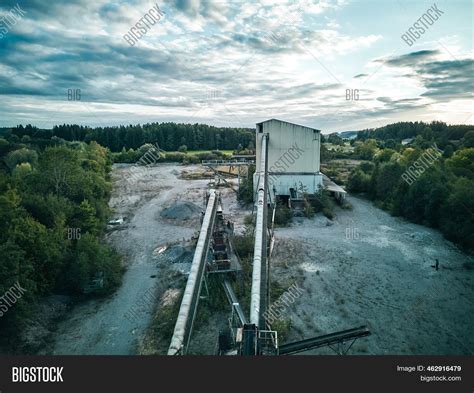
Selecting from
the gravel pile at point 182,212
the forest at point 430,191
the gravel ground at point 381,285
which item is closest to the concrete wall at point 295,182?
the gravel ground at point 381,285

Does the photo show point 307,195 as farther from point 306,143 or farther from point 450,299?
point 450,299

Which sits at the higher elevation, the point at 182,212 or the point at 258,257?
the point at 258,257

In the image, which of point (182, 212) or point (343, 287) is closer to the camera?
point (343, 287)

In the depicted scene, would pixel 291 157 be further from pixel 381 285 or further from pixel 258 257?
pixel 258 257

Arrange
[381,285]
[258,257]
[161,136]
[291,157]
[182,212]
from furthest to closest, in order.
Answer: [161,136], [291,157], [182,212], [381,285], [258,257]

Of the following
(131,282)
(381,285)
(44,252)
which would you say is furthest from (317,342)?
(44,252)

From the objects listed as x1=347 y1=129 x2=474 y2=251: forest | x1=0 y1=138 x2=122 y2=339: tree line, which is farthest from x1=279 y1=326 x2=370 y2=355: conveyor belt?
x1=347 y1=129 x2=474 y2=251: forest
